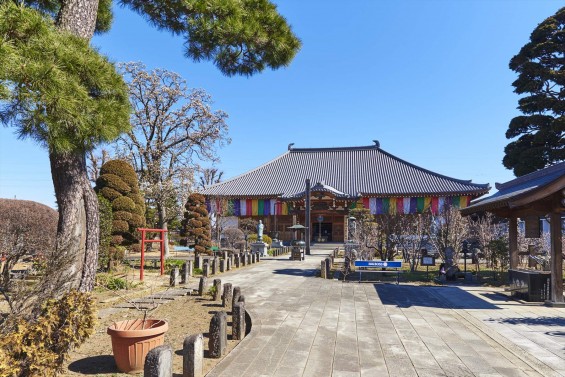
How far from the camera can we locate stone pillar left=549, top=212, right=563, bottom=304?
706 centimetres

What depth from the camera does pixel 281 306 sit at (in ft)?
23.2

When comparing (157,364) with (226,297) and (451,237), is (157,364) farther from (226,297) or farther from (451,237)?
(451,237)

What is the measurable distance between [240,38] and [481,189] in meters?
26.5

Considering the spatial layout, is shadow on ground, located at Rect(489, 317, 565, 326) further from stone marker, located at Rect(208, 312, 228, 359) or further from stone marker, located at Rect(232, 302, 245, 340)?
stone marker, located at Rect(208, 312, 228, 359)

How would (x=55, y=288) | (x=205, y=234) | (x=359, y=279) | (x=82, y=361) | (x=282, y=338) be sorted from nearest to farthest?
(x=55, y=288) < (x=82, y=361) < (x=282, y=338) < (x=359, y=279) < (x=205, y=234)

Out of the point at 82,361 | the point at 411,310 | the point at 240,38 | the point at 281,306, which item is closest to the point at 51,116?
the point at 82,361

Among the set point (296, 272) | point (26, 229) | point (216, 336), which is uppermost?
point (26, 229)

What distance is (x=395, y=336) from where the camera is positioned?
16.9 ft

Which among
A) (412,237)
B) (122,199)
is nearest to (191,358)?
(122,199)

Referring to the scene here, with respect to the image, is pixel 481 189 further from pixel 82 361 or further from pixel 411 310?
pixel 82 361

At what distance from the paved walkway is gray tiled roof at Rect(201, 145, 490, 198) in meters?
22.6

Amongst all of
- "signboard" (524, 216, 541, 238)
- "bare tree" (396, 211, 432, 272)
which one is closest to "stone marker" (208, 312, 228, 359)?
"signboard" (524, 216, 541, 238)

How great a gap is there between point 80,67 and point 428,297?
7657mm

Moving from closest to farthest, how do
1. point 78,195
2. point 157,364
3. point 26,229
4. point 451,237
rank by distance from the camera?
point 157,364, point 78,195, point 26,229, point 451,237
